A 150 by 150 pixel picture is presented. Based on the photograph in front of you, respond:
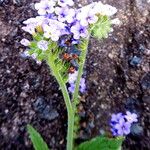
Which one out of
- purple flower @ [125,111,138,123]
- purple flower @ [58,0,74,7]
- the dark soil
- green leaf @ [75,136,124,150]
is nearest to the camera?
purple flower @ [58,0,74,7]

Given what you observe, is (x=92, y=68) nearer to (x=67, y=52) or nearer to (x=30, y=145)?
(x=67, y=52)

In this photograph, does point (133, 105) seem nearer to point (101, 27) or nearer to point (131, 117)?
point (131, 117)

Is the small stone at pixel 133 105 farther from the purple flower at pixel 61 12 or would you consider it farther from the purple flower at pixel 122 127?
the purple flower at pixel 61 12

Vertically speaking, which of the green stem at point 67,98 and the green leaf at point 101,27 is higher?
the green leaf at point 101,27

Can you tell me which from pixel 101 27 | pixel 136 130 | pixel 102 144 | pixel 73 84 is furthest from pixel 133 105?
pixel 101 27

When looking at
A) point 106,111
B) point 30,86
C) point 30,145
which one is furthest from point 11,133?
point 106,111

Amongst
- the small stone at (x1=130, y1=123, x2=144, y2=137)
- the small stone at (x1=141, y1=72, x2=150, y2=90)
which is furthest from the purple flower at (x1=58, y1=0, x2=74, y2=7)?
the small stone at (x1=141, y1=72, x2=150, y2=90)

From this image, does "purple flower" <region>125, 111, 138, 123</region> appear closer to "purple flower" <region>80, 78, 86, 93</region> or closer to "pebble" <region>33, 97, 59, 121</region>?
"purple flower" <region>80, 78, 86, 93</region>

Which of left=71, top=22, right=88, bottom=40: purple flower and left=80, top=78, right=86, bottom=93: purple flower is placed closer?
left=71, top=22, right=88, bottom=40: purple flower

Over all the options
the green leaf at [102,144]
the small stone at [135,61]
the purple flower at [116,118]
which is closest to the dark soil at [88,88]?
the small stone at [135,61]
